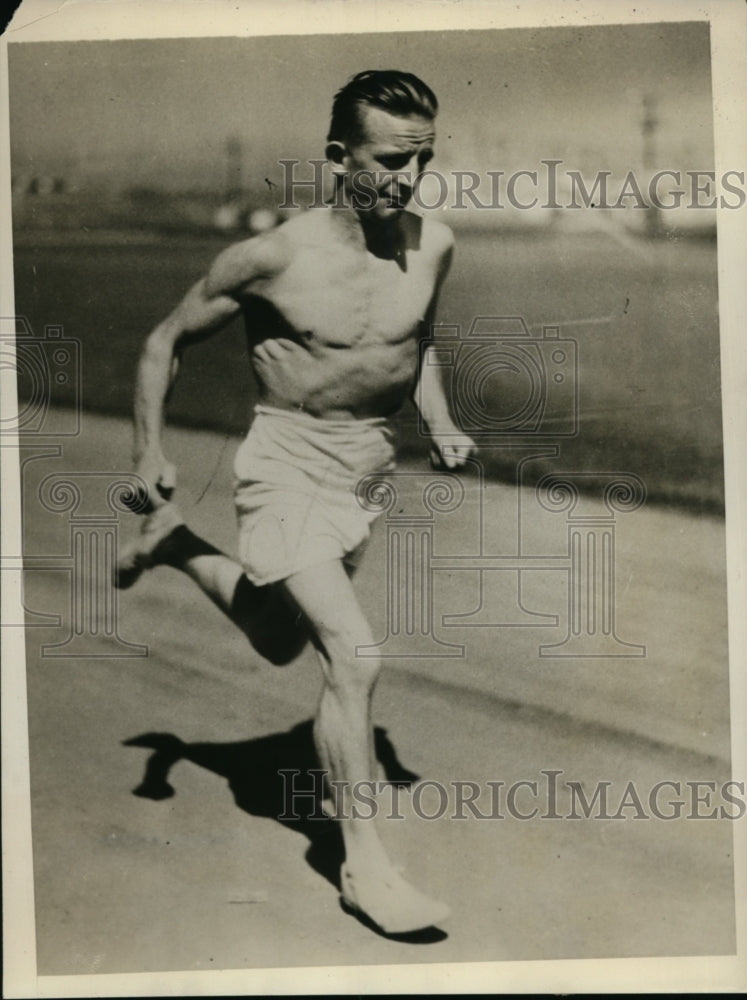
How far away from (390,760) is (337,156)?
1.59 metres

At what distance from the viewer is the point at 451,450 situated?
7.75 feet

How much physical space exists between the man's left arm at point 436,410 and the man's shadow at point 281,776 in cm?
74

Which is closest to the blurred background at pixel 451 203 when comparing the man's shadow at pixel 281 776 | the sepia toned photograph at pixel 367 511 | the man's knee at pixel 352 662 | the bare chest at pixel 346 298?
the sepia toned photograph at pixel 367 511

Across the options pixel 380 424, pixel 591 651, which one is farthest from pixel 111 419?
pixel 591 651

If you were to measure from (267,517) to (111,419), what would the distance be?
0.50m

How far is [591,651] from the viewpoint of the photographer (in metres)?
2.36

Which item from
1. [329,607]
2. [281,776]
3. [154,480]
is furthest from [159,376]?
[281,776]

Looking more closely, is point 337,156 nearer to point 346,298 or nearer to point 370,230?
point 370,230

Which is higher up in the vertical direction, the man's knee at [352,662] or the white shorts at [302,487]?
the white shorts at [302,487]

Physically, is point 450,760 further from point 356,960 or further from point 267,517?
point 267,517

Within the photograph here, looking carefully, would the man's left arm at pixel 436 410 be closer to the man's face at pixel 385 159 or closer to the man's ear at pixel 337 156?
the man's face at pixel 385 159

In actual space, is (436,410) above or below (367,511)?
above

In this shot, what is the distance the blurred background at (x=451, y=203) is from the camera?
2.36 metres

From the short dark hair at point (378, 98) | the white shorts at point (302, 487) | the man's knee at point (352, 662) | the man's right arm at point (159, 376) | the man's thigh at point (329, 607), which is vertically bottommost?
the man's knee at point (352, 662)
